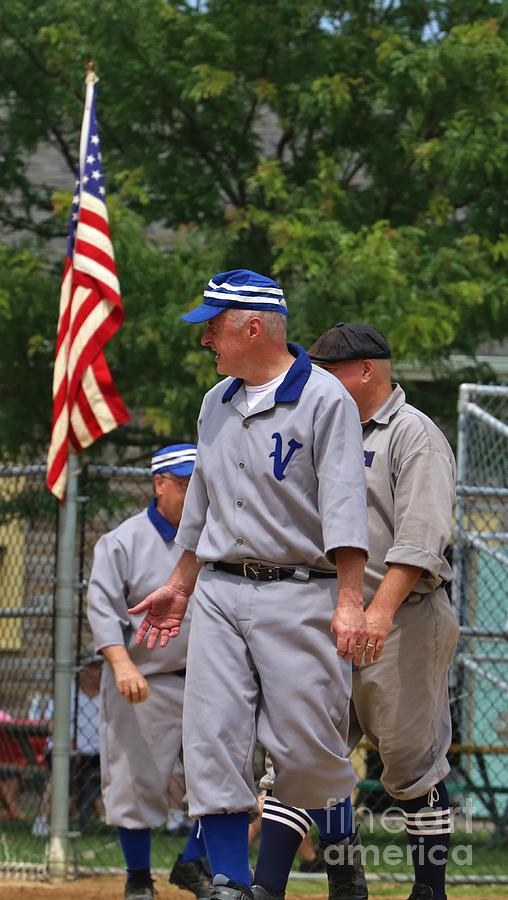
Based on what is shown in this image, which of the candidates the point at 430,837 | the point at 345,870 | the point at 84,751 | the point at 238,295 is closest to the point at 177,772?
the point at 84,751

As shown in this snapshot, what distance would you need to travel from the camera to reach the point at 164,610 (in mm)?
5016

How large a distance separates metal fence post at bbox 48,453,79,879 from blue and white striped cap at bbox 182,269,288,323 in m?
3.24

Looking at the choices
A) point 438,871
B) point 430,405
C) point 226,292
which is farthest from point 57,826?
point 430,405

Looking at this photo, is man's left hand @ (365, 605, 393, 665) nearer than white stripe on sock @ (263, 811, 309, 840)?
Yes

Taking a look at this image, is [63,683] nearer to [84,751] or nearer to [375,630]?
[84,751]

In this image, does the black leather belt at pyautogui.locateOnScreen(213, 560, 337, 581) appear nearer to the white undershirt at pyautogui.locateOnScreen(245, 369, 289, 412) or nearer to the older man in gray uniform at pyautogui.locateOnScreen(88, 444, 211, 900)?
the white undershirt at pyautogui.locateOnScreen(245, 369, 289, 412)

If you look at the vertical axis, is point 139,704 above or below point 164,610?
below

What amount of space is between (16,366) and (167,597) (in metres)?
6.64

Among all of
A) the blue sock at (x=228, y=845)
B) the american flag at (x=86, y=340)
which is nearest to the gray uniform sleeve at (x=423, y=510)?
the blue sock at (x=228, y=845)

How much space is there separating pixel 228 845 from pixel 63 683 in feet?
11.5

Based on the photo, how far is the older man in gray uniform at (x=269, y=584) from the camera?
4.52 metres

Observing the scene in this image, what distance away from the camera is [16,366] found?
1137 centimetres

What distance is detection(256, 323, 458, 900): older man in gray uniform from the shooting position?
5.16 m

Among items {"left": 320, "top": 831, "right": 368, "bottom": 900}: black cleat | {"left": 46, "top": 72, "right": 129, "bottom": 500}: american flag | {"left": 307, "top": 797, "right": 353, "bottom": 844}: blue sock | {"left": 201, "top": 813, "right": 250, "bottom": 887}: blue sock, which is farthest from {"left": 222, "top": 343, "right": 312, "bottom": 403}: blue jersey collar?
{"left": 46, "top": 72, "right": 129, "bottom": 500}: american flag
